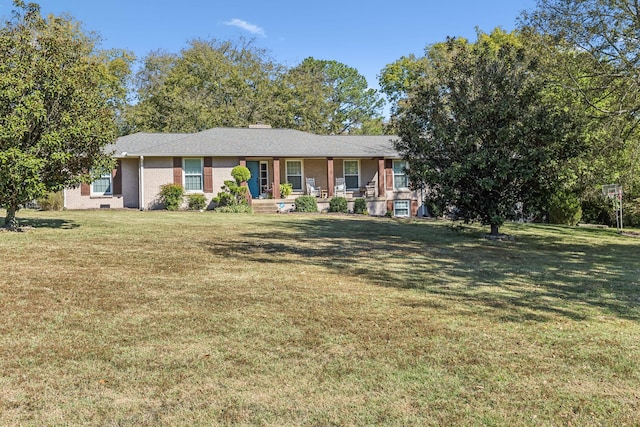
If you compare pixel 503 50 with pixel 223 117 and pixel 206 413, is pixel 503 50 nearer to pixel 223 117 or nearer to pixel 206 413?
pixel 206 413

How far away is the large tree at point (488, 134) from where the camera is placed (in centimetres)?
1148

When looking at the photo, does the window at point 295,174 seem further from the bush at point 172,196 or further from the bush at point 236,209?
the bush at point 172,196

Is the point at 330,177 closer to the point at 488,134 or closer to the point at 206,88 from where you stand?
the point at 488,134

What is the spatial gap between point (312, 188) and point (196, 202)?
225 inches

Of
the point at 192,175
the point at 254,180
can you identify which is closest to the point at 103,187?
the point at 192,175

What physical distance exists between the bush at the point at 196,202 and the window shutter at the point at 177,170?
1033mm

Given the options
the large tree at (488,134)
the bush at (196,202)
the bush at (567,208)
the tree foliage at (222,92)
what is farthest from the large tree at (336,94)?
the large tree at (488,134)

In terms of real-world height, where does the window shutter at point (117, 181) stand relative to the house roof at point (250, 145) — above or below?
below

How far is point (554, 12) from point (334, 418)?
42.8 feet

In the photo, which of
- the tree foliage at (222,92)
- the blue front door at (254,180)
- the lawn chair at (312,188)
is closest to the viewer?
the lawn chair at (312,188)

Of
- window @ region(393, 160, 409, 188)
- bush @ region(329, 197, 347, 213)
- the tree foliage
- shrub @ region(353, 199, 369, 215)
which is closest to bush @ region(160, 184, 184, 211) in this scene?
bush @ region(329, 197, 347, 213)

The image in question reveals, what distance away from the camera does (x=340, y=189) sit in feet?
77.3

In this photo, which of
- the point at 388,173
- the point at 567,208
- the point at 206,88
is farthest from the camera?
the point at 206,88

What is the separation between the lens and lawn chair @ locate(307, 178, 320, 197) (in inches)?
906
